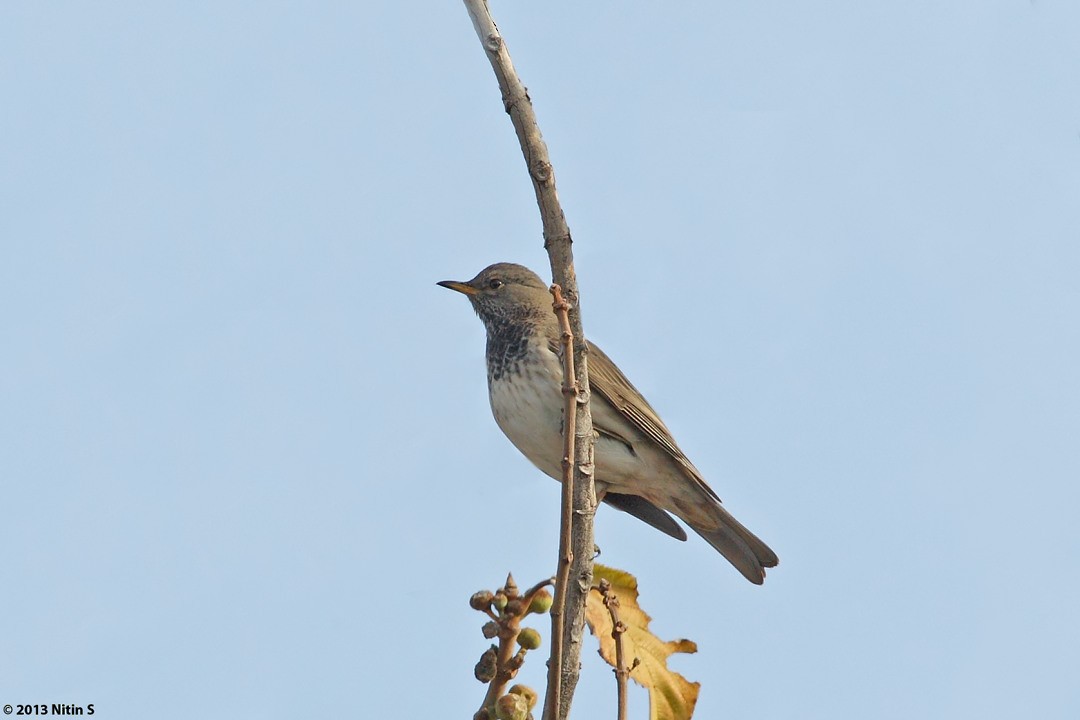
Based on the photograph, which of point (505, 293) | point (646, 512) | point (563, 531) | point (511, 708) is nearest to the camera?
point (511, 708)

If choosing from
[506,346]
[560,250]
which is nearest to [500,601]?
[560,250]

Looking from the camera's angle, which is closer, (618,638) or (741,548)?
(618,638)

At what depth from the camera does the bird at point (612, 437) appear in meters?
7.61

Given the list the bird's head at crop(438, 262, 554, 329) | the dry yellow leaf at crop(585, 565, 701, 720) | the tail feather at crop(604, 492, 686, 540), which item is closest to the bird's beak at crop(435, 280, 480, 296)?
the bird's head at crop(438, 262, 554, 329)

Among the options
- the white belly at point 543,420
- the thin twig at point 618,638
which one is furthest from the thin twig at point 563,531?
the white belly at point 543,420

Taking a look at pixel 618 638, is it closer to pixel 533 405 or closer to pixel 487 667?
pixel 487 667

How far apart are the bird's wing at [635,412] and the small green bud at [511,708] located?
4.21 m

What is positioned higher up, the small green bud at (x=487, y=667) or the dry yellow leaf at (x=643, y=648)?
the dry yellow leaf at (x=643, y=648)

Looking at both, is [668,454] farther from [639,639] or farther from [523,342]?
[639,639]

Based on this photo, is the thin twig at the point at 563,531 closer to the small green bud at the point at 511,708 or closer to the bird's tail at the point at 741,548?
the small green bud at the point at 511,708

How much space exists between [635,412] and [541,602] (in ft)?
13.4

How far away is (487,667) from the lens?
3732 mm

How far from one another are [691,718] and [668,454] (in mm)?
3689

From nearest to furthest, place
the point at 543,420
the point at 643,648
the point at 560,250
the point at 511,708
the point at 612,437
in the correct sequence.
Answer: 1. the point at 511,708
2. the point at 560,250
3. the point at 643,648
4. the point at 543,420
5. the point at 612,437
